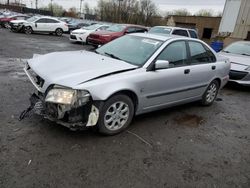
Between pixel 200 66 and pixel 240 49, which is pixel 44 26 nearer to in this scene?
pixel 240 49

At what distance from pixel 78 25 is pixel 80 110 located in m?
26.7

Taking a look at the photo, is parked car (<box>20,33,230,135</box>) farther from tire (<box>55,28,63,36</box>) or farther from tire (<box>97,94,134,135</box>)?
tire (<box>55,28,63,36</box>)

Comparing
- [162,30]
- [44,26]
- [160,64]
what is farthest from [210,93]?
[44,26]

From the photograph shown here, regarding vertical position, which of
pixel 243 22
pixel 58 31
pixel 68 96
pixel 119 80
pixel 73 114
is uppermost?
pixel 243 22

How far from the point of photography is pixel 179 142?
12.3 feet

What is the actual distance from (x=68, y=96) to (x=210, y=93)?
358 cm

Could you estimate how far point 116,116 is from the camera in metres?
3.68

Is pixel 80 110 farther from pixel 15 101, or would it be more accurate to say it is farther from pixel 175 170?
pixel 15 101

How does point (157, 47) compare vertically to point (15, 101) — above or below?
above

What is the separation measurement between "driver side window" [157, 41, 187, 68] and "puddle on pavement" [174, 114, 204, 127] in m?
1.06

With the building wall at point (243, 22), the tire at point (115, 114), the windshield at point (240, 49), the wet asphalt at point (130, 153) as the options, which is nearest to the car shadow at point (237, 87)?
the windshield at point (240, 49)

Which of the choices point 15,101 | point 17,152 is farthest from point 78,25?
point 17,152

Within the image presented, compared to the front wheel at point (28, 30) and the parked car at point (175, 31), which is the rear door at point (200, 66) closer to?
the parked car at point (175, 31)

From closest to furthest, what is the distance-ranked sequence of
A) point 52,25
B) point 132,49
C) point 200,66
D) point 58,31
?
point 132,49 → point 200,66 → point 52,25 → point 58,31
